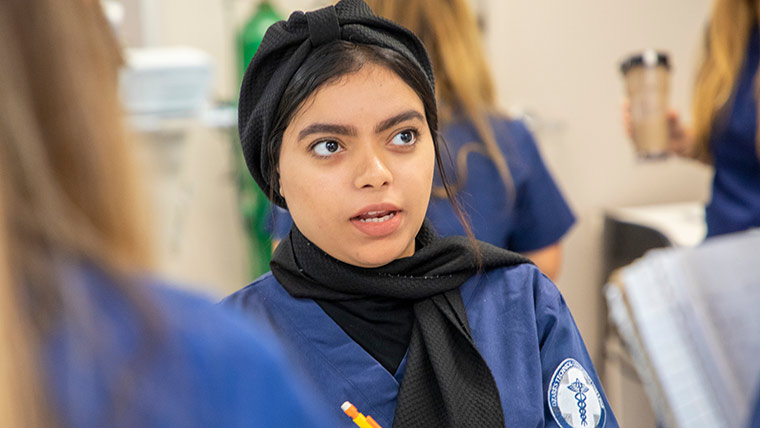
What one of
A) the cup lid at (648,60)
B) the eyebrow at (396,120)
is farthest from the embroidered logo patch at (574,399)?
the cup lid at (648,60)

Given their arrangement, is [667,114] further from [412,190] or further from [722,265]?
[412,190]

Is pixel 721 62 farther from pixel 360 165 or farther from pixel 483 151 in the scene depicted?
pixel 360 165

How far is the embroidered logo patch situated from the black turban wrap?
0.30 m

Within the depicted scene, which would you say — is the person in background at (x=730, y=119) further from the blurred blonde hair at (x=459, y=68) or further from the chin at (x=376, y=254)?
the chin at (x=376, y=254)

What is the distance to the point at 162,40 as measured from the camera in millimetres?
2391

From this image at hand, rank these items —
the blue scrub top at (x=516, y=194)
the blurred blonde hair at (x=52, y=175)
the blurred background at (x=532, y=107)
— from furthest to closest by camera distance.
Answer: the blurred background at (x=532, y=107) → the blue scrub top at (x=516, y=194) → the blurred blonde hair at (x=52, y=175)

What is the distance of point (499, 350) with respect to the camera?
28.7 inches

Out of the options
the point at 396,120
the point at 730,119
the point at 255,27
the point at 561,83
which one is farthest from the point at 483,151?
the point at 561,83

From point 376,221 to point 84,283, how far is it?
329 millimetres

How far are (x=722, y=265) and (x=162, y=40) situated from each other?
71.7 inches

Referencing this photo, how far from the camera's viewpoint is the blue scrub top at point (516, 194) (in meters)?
1.32

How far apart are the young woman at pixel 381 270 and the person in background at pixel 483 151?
0.18 metres

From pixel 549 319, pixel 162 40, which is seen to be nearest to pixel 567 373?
pixel 549 319

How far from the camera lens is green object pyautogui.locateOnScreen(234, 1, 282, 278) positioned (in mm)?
2256
